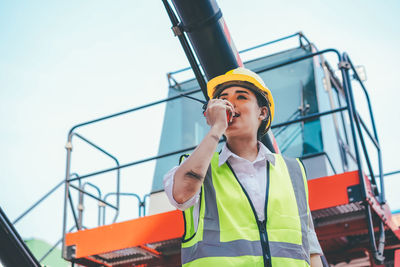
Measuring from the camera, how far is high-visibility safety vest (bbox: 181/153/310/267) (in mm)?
1862

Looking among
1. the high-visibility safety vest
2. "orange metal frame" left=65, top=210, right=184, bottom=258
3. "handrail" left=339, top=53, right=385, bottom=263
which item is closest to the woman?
the high-visibility safety vest

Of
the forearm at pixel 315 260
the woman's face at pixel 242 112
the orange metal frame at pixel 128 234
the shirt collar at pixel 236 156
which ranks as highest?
the orange metal frame at pixel 128 234

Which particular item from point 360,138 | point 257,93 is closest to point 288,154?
point 360,138

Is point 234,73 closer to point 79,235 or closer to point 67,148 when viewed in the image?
point 79,235

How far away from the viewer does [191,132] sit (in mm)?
6738

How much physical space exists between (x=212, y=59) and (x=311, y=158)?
2.71m

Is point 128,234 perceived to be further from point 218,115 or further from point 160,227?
point 218,115

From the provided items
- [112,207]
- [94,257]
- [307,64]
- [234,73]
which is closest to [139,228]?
[94,257]

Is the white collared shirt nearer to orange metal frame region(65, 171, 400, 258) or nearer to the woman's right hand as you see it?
the woman's right hand

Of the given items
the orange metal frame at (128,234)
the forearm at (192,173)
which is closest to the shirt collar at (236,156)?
the forearm at (192,173)

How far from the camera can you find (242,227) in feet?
6.39

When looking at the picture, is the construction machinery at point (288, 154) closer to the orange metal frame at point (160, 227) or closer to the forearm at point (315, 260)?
the orange metal frame at point (160, 227)

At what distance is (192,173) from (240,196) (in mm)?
281

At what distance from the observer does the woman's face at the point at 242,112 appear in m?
2.27
